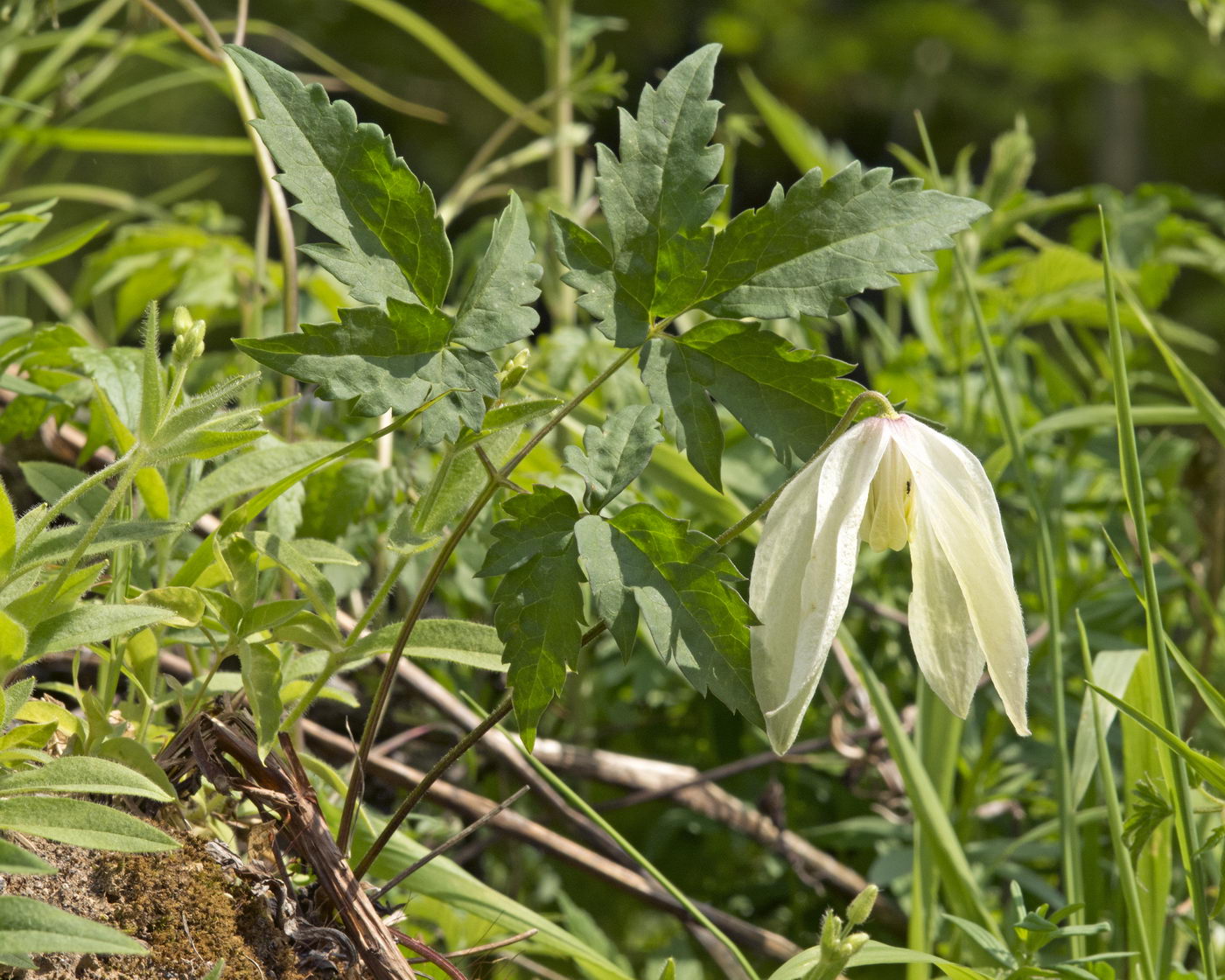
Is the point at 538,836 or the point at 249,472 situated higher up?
the point at 249,472

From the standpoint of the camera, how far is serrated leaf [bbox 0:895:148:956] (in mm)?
432

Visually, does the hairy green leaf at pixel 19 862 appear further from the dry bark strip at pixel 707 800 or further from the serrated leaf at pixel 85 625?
the dry bark strip at pixel 707 800

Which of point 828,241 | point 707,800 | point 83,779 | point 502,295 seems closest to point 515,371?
point 502,295

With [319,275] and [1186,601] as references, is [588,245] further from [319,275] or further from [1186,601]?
[1186,601]

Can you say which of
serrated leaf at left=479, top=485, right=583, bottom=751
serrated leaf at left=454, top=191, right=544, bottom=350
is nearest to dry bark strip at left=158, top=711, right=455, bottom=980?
serrated leaf at left=479, top=485, right=583, bottom=751

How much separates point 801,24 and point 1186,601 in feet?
16.7

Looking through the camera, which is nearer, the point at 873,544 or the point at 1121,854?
the point at 873,544

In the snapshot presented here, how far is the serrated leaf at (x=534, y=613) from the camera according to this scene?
55 cm

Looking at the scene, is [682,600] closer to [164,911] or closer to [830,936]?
[830,936]

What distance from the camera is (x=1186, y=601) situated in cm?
127

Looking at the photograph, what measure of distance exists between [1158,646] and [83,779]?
0.59 metres

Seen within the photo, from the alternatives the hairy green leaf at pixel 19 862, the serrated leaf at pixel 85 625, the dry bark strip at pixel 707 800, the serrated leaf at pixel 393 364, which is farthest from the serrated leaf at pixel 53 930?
the dry bark strip at pixel 707 800

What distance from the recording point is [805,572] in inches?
→ 21.3

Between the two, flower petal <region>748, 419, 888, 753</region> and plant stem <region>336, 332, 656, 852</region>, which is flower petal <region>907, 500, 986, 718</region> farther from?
plant stem <region>336, 332, 656, 852</region>
